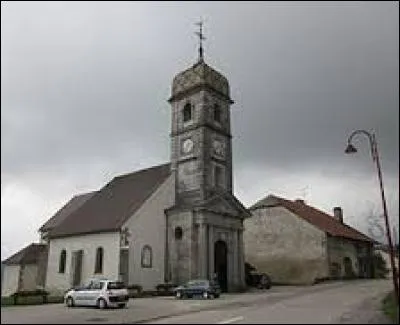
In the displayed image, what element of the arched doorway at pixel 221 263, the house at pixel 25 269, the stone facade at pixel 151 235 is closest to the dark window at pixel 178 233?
the stone facade at pixel 151 235

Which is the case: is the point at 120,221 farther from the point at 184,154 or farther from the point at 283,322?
the point at 283,322

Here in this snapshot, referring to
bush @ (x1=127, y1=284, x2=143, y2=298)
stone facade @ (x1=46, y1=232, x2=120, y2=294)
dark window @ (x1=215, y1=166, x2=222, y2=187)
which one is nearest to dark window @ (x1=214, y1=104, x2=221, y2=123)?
dark window @ (x1=215, y1=166, x2=222, y2=187)

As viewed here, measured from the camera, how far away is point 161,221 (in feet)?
135

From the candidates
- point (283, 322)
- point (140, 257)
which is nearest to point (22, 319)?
point (283, 322)

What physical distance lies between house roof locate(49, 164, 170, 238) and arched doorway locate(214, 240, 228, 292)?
675cm

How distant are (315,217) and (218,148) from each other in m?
18.6

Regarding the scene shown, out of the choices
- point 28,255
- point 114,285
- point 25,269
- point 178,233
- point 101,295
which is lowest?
point 101,295

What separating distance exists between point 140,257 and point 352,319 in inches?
887

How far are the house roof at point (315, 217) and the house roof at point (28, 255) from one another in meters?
22.2

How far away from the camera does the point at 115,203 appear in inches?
1738

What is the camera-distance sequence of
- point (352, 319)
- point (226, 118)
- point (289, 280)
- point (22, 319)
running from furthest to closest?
point (289, 280) → point (226, 118) → point (22, 319) → point (352, 319)

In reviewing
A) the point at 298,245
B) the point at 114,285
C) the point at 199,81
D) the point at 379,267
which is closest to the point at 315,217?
the point at 298,245

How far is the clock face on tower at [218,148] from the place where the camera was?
143 feet

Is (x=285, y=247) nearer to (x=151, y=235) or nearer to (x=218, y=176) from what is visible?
(x=218, y=176)
